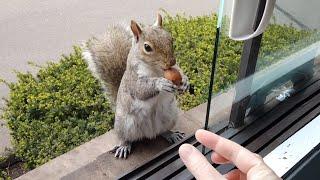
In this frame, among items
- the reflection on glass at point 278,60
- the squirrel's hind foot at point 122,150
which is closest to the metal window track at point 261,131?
the reflection on glass at point 278,60

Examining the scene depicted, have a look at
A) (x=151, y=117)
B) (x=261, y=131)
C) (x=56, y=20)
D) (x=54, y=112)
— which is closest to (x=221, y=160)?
(x=261, y=131)

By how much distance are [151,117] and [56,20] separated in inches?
46.0

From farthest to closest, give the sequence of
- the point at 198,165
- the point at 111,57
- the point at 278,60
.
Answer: the point at 111,57 < the point at 278,60 < the point at 198,165

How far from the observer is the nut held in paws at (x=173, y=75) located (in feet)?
3.90

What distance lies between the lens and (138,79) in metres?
1.28

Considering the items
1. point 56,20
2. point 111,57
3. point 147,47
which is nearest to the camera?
point 147,47

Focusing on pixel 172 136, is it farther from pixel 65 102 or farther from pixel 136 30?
pixel 65 102

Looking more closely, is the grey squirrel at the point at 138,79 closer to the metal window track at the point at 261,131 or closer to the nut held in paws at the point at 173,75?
the nut held in paws at the point at 173,75

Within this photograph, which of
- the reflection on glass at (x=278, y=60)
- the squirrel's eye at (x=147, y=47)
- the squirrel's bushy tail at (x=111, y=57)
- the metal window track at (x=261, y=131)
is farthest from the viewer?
the squirrel's bushy tail at (x=111, y=57)

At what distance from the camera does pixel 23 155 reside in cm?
150

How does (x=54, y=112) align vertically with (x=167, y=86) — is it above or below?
below

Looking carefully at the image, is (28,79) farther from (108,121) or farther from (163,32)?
(163,32)

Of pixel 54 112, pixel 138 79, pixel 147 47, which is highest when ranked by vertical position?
pixel 147 47

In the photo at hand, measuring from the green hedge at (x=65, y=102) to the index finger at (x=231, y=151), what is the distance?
773mm
